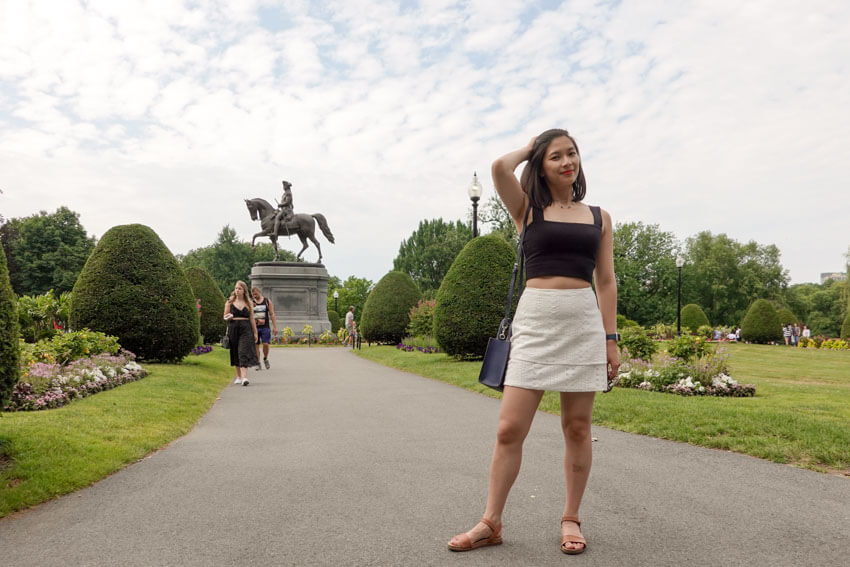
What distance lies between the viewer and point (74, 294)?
42.2 ft

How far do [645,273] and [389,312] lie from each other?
3832cm

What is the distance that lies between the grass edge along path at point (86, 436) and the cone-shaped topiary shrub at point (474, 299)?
687 centimetres

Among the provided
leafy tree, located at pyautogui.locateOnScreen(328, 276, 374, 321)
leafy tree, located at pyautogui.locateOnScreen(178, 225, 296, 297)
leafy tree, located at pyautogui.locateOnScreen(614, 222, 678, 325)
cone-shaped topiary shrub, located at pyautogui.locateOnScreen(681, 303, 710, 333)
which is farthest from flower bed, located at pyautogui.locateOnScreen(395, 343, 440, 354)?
leafy tree, located at pyautogui.locateOnScreen(178, 225, 296, 297)

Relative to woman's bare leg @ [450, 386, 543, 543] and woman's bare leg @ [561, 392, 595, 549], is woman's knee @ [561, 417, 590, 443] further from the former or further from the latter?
woman's bare leg @ [450, 386, 543, 543]

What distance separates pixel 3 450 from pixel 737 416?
7.12 m

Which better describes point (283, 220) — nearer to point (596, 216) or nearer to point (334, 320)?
point (334, 320)

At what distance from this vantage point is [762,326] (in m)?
35.1

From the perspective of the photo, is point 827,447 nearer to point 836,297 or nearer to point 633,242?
point 633,242

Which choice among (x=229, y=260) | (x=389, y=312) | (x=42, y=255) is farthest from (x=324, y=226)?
(x=229, y=260)

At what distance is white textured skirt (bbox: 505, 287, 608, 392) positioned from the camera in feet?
9.61

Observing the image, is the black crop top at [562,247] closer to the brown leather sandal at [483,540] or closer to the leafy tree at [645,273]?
the brown leather sandal at [483,540]

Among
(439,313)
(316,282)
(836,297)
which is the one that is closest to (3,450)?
(439,313)

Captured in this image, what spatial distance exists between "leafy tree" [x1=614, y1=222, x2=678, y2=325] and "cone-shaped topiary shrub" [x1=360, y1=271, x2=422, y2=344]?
28.8 metres

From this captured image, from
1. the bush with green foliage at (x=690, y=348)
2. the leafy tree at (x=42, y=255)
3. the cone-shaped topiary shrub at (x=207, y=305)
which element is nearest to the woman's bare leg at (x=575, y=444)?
the bush with green foliage at (x=690, y=348)
